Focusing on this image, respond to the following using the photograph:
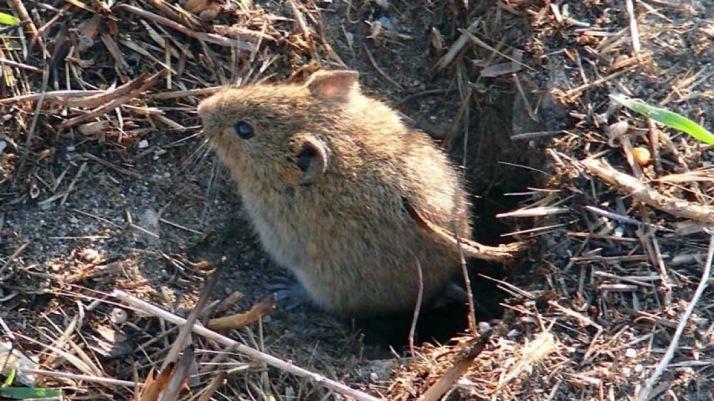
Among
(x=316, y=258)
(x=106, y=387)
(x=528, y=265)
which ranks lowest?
(x=106, y=387)

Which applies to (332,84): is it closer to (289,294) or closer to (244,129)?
(244,129)

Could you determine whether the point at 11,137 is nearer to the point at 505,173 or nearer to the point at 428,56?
the point at 428,56

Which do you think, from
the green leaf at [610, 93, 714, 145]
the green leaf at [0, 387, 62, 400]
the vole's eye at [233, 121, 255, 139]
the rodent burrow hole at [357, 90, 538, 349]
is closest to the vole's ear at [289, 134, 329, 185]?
the vole's eye at [233, 121, 255, 139]

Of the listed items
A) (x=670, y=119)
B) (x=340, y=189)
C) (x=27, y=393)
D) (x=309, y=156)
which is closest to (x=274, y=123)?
(x=309, y=156)

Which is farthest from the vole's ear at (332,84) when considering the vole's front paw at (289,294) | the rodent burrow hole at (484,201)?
the vole's front paw at (289,294)

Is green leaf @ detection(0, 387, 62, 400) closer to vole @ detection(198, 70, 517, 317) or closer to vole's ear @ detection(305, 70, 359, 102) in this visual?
vole @ detection(198, 70, 517, 317)

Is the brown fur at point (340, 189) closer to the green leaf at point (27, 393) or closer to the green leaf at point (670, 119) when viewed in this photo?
the green leaf at point (670, 119)

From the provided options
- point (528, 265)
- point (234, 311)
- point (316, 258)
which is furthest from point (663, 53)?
point (234, 311)
